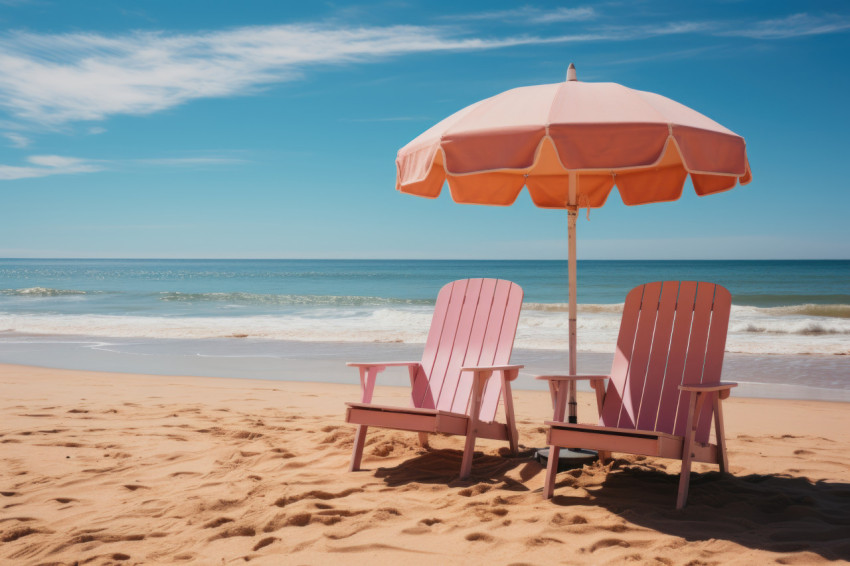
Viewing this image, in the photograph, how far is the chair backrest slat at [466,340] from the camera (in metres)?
4.02

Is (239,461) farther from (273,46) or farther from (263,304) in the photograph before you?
(263,304)

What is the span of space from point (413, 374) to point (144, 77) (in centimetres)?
1288

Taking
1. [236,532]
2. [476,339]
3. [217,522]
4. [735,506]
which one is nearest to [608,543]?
[735,506]

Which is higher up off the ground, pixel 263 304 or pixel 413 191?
pixel 413 191

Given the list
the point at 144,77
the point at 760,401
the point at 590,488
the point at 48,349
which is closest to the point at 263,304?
the point at 144,77

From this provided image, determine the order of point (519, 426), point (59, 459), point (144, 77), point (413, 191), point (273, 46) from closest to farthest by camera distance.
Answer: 1. point (59, 459)
2. point (413, 191)
3. point (519, 426)
4. point (273, 46)
5. point (144, 77)

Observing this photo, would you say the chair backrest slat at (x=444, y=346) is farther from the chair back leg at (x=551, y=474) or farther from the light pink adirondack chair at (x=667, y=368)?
the chair back leg at (x=551, y=474)

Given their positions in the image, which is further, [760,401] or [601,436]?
[760,401]

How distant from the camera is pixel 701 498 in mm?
3180

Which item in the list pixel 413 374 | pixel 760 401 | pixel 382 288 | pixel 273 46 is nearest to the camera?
pixel 413 374

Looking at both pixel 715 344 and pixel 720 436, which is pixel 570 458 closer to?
pixel 720 436

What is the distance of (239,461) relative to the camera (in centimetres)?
381

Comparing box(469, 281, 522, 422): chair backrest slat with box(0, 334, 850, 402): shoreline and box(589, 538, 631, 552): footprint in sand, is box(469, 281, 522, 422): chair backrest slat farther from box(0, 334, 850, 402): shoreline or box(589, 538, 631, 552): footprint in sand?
box(0, 334, 850, 402): shoreline

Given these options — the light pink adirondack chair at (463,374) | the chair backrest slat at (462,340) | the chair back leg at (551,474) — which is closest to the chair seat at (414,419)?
the light pink adirondack chair at (463,374)
